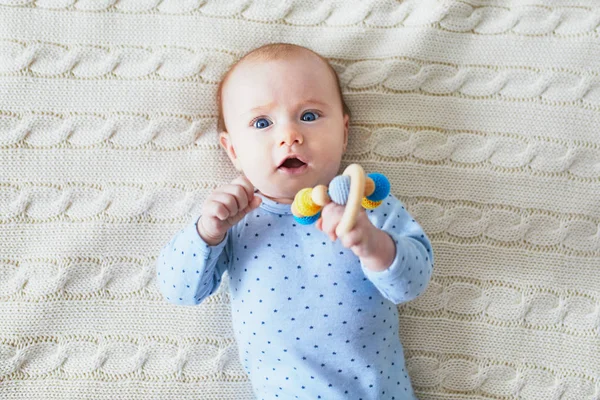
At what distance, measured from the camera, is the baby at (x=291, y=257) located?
108 centimetres

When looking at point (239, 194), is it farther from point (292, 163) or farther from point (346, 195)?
point (346, 195)

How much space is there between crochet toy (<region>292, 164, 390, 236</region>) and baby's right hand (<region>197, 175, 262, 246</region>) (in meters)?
0.16

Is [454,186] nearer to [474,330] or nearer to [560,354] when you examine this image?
[474,330]

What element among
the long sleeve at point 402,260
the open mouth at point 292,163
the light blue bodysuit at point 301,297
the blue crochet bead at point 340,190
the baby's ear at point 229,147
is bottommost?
the light blue bodysuit at point 301,297

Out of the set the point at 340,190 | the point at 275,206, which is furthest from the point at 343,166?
the point at 340,190

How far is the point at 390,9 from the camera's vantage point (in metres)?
1.33

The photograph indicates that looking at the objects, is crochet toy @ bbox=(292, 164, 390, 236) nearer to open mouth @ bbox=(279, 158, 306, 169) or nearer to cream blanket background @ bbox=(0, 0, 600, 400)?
open mouth @ bbox=(279, 158, 306, 169)

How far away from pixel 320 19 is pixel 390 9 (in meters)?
0.17

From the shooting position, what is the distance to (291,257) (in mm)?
1131

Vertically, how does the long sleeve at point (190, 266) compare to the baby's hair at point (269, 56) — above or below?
below

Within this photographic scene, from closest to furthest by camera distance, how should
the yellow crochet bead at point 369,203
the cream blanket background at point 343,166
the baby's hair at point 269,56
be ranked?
the yellow crochet bead at point 369,203, the baby's hair at point 269,56, the cream blanket background at point 343,166

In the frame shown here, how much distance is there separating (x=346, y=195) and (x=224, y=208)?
0.28 m

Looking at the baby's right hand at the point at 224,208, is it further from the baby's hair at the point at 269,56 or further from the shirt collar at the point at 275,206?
the baby's hair at the point at 269,56

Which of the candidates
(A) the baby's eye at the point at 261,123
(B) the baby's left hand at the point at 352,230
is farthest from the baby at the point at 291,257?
(B) the baby's left hand at the point at 352,230
